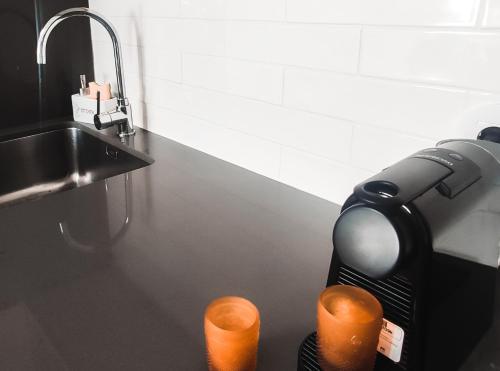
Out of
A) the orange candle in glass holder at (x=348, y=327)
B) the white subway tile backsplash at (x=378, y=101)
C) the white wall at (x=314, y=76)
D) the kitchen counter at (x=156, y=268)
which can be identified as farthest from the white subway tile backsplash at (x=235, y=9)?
the orange candle in glass holder at (x=348, y=327)

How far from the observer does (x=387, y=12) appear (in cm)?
72

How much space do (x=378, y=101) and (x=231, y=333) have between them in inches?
19.9

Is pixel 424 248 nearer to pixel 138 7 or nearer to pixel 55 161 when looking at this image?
pixel 138 7

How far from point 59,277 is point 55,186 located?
2.74 ft

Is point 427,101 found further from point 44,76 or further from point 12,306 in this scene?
point 44,76

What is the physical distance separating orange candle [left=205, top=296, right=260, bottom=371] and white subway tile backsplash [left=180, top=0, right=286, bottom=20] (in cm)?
63

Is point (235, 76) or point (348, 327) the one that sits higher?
point (235, 76)

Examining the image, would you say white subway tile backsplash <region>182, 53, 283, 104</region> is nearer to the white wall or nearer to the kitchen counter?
the white wall

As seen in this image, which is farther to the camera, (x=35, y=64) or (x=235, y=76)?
(x=35, y=64)

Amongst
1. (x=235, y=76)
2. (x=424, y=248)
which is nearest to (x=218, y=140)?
(x=235, y=76)

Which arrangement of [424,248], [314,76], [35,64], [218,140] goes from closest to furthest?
[424,248], [314,76], [218,140], [35,64]

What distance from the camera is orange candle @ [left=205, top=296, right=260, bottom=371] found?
17.6 inches

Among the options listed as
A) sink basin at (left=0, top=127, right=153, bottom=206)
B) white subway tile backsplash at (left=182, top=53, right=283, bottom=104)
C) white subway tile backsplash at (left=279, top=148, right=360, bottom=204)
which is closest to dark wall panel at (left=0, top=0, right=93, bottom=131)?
sink basin at (left=0, top=127, right=153, bottom=206)

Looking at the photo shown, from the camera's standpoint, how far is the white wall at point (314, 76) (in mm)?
676
